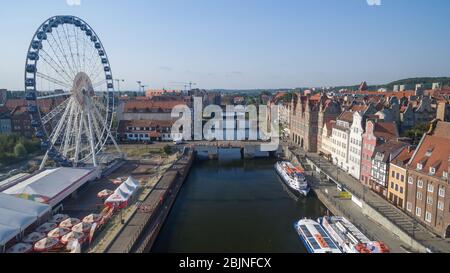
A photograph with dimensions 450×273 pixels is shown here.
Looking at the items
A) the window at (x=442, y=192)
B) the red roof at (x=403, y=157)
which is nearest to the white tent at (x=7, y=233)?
the window at (x=442, y=192)

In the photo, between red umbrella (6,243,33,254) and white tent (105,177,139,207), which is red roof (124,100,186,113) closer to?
white tent (105,177,139,207)

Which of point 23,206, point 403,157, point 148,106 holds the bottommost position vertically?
point 23,206

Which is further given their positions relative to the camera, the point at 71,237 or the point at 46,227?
the point at 46,227

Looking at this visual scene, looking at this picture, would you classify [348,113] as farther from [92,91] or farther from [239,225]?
[92,91]

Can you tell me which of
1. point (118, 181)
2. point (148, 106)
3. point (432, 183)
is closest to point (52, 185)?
point (118, 181)

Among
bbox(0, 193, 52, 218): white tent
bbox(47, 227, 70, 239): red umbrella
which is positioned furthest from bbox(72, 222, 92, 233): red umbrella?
bbox(0, 193, 52, 218): white tent

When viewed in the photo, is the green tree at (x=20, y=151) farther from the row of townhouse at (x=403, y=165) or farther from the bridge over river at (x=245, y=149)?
the row of townhouse at (x=403, y=165)

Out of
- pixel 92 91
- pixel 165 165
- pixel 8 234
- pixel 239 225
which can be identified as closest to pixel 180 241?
pixel 239 225

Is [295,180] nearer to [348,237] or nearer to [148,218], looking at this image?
[348,237]
